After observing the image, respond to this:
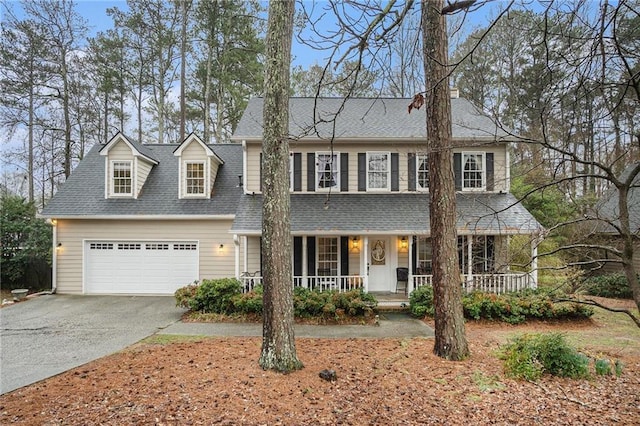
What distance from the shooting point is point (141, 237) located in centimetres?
1170

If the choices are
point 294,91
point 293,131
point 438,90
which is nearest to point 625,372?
point 438,90

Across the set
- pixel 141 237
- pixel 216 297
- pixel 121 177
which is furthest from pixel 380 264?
pixel 121 177

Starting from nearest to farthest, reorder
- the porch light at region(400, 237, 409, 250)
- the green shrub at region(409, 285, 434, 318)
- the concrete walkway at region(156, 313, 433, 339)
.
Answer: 1. the concrete walkway at region(156, 313, 433, 339)
2. the green shrub at region(409, 285, 434, 318)
3. the porch light at region(400, 237, 409, 250)

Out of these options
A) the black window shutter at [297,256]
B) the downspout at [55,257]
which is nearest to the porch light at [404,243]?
the black window shutter at [297,256]

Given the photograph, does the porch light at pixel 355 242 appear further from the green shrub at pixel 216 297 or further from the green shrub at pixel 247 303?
the green shrub at pixel 216 297

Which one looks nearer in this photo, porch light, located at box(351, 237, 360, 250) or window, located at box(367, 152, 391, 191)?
porch light, located at box(351, 237, 360, 250)

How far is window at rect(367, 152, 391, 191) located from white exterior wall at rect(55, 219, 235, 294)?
17.0ft

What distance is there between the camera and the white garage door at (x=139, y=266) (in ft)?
38.2

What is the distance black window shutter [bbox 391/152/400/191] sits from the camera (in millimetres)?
11327

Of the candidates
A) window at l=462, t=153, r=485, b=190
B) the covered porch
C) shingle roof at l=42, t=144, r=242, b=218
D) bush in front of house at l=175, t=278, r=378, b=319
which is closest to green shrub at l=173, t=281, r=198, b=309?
bush in front of house at l=175, t=278, r=378, b=319

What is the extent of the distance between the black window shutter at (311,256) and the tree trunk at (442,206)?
19.1ft

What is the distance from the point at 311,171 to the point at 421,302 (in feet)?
17.8

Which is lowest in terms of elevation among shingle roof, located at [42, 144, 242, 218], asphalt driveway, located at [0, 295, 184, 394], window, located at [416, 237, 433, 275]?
asphalt driveway, located at [0, 295, 184, 394]

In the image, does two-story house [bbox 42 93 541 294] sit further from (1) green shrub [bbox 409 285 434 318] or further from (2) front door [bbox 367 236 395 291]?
(1) green shrub [bbox 409 285 434 318]
